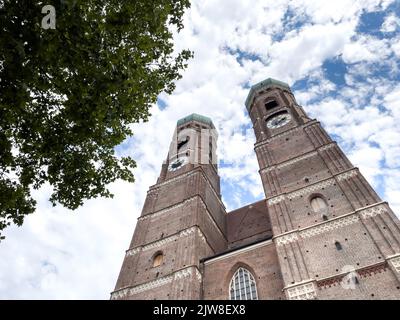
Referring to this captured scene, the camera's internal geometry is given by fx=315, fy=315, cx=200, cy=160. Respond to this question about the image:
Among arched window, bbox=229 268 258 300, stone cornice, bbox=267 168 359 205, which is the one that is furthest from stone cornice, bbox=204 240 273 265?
stone cornice, bbox=267 168 359 205

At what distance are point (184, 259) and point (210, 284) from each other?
2398 mm

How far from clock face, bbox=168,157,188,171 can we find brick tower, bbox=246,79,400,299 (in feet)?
31.4

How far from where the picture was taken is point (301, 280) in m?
16.8

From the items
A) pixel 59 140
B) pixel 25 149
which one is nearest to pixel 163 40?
pixel 59 140

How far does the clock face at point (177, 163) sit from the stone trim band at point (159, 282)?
51.2 feet

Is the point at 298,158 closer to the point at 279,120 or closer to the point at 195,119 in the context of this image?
the point at 279,120

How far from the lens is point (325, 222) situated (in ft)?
63.8

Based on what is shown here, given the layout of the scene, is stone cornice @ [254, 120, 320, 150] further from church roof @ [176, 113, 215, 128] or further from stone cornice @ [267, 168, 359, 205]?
church roof @ [176, 113, 215, 128]

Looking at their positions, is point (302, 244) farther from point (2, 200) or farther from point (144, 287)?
point (2, 200)

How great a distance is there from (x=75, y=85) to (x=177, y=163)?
27477 mm

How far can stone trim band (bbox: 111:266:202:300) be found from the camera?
20.7 metres

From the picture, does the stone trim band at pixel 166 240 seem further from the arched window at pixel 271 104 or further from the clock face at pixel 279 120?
the arched window at pixel 271 104

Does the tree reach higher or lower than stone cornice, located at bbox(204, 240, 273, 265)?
lower

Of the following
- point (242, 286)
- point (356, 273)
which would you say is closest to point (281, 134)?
point (242, 286)
